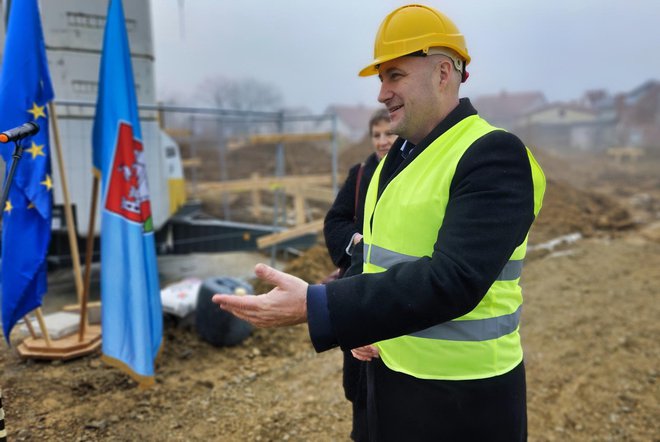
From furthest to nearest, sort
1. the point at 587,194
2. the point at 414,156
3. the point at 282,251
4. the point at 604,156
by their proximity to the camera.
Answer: the point at 604,156 < the point at 587,194 < the point at 282,251 < the point at 414,156

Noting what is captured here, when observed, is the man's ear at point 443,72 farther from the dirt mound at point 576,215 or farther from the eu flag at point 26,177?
the dirt mound at point 576,215

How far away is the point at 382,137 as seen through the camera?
9.96 feet

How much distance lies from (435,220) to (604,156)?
43.2m

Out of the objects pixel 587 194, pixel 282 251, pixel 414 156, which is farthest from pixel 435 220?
pixel 587 194

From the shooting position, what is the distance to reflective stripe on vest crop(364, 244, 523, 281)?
146 cm

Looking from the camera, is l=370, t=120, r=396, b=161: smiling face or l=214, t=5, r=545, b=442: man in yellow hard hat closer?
l=214, t=5, r=545, b=442: man in yellow hard hat

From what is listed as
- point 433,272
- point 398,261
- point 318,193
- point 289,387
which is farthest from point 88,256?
point 318,193

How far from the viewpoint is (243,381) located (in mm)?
4176

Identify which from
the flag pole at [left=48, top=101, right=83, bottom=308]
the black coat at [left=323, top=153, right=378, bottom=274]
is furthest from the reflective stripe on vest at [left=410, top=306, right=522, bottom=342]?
the flag pole at [left=48, top=101, right=83, bottom=308]

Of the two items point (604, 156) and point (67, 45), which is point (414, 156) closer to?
A: point (67, 45)

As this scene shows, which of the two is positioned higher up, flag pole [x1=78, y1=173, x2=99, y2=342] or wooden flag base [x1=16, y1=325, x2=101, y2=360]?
flag pole [x1=78, y1=173, x2=99, y2=342]

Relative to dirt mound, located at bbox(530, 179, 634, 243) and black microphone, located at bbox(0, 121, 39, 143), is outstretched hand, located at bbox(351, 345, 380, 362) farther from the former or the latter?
dirt mound, located at bbox(530, 179, 634, 243)

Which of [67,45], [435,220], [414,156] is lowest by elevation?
[435,220]

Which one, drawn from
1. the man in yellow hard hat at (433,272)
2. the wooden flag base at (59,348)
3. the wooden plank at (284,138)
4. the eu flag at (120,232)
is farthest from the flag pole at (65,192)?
the wooden plank at (284,138)
